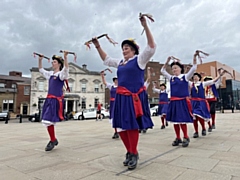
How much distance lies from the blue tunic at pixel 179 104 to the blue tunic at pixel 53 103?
2302 millimetres

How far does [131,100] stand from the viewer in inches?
99.9

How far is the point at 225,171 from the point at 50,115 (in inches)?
116

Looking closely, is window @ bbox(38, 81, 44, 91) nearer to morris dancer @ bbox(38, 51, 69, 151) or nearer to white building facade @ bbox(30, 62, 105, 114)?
white building facade @ bbox(30, 62, 105, 114)

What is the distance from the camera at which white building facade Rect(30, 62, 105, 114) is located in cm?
3053

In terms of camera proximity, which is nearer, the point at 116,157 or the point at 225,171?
the point at 225,171

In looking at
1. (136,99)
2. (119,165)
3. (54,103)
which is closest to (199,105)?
(136,99)

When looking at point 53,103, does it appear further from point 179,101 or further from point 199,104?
point 199,104

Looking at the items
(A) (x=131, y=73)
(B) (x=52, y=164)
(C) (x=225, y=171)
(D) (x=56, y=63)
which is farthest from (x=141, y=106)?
(D) (x=56, y=63)

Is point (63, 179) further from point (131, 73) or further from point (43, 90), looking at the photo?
point (43, 90)

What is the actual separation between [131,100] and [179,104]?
6.04 ft

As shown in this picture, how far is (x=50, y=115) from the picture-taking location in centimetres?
368

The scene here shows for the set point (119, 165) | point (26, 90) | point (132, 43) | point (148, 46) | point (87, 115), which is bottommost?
point (87, 115)

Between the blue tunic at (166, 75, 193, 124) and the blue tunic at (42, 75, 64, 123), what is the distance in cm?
230

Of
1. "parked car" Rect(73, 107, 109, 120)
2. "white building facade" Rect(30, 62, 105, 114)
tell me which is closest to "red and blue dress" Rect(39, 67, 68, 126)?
"parked car" Rect(73, 107, 109, 120)
